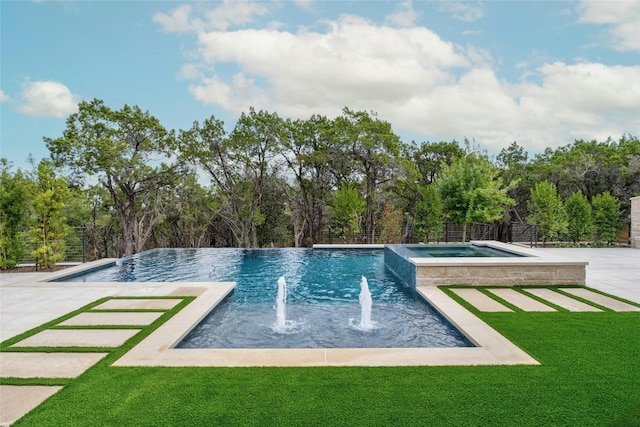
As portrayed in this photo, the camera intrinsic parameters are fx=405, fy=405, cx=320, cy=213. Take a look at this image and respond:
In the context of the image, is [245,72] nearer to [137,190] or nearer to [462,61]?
[137,190]

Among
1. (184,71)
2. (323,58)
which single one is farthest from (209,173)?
(323,58)

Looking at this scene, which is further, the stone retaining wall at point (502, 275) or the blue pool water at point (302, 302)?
the stone retaining wall at point (502, 275)

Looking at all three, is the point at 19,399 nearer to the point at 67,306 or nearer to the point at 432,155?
the point at 67,306

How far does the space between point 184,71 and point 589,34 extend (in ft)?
55.4

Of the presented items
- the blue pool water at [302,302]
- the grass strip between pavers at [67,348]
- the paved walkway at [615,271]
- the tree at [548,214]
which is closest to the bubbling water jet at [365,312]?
the blue pool water at [302,302]

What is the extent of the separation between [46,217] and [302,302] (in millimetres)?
7613

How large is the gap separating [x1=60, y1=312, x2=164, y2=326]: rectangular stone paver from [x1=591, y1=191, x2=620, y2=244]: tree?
17.5 metres

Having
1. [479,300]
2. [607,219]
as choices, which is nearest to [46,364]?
[479,300]

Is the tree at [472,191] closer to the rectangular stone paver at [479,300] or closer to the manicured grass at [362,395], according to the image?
the rectangular stone paver at [479,300]

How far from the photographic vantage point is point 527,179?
23719 mm

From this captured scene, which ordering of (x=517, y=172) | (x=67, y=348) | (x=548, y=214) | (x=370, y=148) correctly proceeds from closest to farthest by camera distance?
(x=67, y=348) → (x=548, y=214) → (x=370, y=148) → (x=517, y=172)

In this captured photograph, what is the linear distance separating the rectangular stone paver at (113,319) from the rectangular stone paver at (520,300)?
595cm

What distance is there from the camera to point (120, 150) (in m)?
17.5

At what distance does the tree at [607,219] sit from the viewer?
16.6 metres
